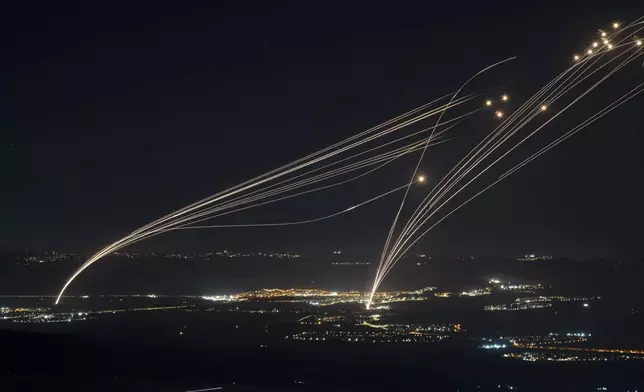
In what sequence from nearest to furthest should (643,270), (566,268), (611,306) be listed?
(611,306) → (643,270) → (566,268)

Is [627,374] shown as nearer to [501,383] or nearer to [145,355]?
[501,383]

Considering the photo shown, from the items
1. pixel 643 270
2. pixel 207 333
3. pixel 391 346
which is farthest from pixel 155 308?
pixel 643 270

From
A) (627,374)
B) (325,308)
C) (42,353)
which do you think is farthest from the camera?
(325,308)

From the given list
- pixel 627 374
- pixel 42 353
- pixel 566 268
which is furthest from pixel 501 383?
pixel 566 268

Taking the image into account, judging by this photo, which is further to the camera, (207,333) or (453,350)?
(207,333)

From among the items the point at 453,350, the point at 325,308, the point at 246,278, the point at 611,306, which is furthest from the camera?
the point at 246,278

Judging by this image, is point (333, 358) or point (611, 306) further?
point (611, 306)

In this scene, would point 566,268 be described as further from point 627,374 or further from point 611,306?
point 627,374

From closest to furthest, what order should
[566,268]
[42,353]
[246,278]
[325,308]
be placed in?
1. [42,353]
2. [325,308]
3. [246,278]
4. [566,268]
